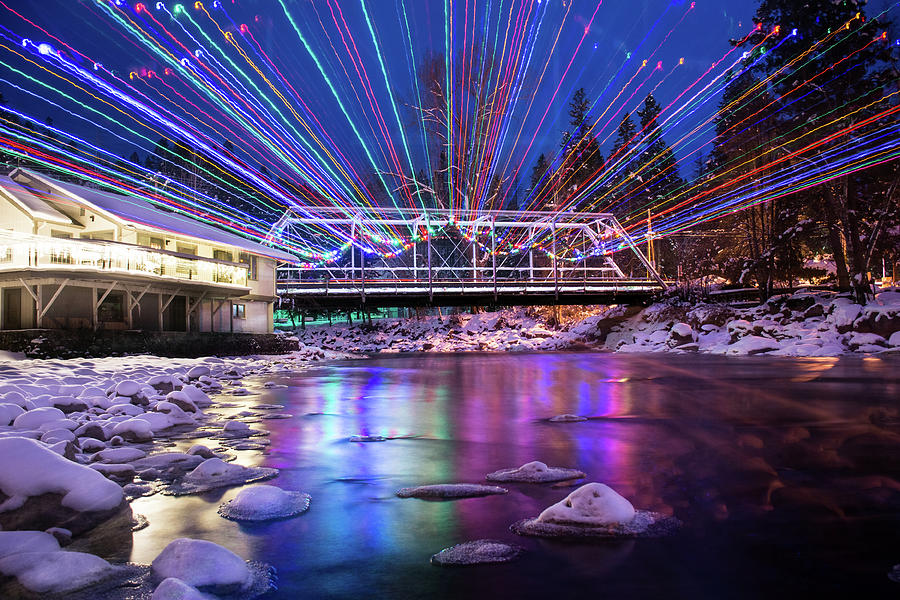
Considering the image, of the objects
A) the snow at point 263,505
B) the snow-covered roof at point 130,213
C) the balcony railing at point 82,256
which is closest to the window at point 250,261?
the snow-covered roof at point 130,213

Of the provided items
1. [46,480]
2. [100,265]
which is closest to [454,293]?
[100,265]

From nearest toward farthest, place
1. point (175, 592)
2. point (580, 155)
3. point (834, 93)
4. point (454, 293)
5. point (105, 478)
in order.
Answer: point (175, 592)
point (105, 478)
point (834, 93)
point (454, 293)
point (580, 155)

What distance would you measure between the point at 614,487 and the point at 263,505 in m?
2.67

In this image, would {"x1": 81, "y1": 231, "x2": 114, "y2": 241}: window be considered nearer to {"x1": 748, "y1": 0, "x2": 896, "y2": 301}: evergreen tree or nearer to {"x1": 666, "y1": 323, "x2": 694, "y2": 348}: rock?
{"x1": 666, "y1": 323, "x2": 694, "y2": 348}: rock

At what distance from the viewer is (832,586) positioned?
2828 millimetres

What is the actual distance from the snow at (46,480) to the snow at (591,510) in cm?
288

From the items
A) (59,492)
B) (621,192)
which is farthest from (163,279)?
(621,192)

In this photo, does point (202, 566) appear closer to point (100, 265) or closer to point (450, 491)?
point (450, 491)

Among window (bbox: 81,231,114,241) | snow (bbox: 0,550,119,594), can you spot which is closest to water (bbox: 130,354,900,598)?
snow (bbox: 0,550,119,594)

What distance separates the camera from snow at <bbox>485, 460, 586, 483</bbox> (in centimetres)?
510

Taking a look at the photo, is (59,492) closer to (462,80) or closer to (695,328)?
(695,328)

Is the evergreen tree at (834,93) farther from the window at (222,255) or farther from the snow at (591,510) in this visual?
the window at (222,255)

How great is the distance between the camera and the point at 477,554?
3.33 meters

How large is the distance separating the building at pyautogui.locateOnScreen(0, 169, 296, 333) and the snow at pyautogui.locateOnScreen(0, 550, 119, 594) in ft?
74.9
